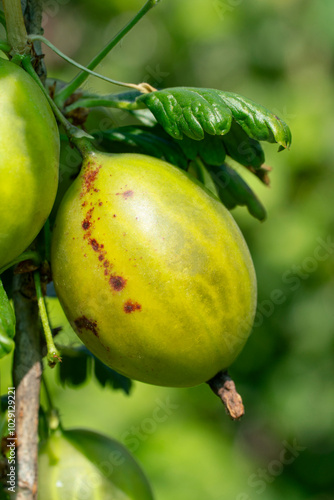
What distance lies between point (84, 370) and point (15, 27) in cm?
65

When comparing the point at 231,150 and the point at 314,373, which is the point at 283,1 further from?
the point at 231,150

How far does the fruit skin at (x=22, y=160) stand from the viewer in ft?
2.10

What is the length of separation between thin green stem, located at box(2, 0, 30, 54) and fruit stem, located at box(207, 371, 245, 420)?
495mm

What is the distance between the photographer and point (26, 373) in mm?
859

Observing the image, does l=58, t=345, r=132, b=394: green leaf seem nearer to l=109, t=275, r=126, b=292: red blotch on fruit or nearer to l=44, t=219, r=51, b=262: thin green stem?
l=44, t=219, r=51, b=262: thin green stem

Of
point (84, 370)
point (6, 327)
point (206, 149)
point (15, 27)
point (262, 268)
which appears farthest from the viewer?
point (262, 268)

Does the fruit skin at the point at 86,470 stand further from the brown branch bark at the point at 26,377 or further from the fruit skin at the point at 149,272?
the fruit skin at the point at 149,272

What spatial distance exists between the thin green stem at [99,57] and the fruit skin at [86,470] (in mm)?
544

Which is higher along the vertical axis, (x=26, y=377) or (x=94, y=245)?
(x=94, y=245)

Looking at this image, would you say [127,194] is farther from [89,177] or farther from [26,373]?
[26,373]

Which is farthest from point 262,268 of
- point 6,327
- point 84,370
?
point 6,327

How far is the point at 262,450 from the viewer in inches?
111

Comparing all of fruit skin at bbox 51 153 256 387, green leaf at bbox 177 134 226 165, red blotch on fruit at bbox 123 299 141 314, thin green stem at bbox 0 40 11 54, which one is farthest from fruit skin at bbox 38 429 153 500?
thin green stem at bbox 0 40 11 54

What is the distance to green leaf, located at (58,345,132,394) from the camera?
3.66ft
